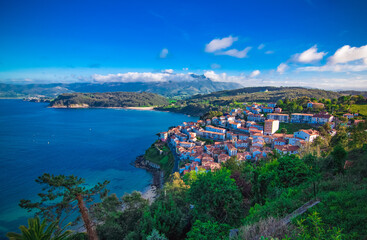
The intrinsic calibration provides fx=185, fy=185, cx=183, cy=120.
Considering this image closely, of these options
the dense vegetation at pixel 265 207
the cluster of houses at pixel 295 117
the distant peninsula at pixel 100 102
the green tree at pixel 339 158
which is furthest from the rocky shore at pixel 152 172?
the distant peninsula at pixel 100 102

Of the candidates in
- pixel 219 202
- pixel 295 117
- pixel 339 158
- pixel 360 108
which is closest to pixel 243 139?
pixel 295 117

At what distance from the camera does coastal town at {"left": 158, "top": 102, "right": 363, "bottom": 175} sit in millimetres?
26703

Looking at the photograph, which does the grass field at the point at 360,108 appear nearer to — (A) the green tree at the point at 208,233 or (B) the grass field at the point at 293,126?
(B) the grass field at the point at 293,126

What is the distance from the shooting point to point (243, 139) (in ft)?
114

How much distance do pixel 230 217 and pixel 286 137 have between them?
1027 inches

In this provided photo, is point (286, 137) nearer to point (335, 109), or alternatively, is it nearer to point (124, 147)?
point (335, 109)

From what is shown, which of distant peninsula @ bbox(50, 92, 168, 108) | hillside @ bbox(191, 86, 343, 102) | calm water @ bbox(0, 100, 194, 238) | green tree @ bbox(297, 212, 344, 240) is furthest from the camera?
distant peninsula @ bbox(50, 92, 168, 108)

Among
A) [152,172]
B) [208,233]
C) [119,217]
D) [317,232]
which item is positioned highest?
[317,232]

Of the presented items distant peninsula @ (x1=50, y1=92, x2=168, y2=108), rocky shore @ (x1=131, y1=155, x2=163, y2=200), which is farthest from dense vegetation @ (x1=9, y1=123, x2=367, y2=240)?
A: distant peninsula @ (x1=50, y1=92, x2=168, y2=108)

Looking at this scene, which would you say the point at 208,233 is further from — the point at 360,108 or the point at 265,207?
the point at 360,108

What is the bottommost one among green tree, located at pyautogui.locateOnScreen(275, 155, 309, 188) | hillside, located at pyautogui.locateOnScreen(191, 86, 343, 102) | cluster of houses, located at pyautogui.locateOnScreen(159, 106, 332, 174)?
cluster of houses, located at pyautogui.locateOnScreen(159, 106, 332, 174)

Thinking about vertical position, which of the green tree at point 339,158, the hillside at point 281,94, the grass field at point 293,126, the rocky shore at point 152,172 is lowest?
the rocky shore at point 152,172

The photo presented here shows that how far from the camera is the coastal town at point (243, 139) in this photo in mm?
26703

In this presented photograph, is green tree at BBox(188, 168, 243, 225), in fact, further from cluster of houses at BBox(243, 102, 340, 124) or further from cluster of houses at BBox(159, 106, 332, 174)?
cluster of houses at BBox(243, 102, 340, 124)
